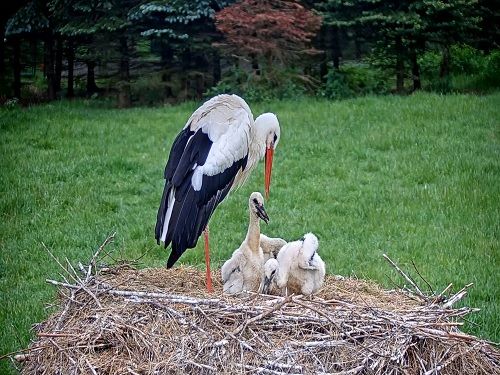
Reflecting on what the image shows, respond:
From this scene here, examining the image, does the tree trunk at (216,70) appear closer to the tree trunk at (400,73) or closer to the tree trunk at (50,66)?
the tree trunk at (50,66)

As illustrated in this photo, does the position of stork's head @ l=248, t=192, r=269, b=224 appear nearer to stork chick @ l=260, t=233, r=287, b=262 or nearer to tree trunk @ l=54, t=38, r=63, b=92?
stork chick @ l=260, t=233, r=287, b=262

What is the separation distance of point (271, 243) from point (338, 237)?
2350 millimetres

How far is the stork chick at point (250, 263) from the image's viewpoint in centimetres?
652

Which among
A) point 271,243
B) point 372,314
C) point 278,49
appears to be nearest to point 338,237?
point 271,243

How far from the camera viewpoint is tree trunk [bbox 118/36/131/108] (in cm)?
1811

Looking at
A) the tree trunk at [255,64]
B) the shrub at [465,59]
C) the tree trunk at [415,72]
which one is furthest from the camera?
the shrub at [465,59]

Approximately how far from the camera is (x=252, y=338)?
17.2 ft

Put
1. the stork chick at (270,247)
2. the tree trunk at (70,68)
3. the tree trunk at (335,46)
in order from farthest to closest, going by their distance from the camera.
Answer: the tree trunk at (70,68)
the tree trunk at (335,46)
the stork chick at (270,247)

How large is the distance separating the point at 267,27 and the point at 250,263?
1096cm

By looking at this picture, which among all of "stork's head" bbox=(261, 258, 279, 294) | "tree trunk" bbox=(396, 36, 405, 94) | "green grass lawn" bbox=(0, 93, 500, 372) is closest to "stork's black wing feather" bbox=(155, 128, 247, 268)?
"stork's head" bbox=(261, 258, 279, 294)

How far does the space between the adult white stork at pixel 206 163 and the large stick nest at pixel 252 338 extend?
71 cm

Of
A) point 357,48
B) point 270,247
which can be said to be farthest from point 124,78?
point 270,247

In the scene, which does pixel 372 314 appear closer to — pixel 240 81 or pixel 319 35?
pixel 240 81

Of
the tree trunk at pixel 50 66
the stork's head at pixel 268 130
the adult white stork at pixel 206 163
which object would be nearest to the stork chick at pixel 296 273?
the adult white stork at pixel 206 163
